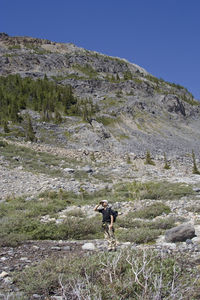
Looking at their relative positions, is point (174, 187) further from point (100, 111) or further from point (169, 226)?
point (100, 111)

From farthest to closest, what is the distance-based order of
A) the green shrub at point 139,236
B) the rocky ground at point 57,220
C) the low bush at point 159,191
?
1. the low bush at point 159,191
2. the green shrub at point 139,236
3. the rocky ground at point 57,220

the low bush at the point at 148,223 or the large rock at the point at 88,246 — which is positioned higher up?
the low bush at the point at 148,223

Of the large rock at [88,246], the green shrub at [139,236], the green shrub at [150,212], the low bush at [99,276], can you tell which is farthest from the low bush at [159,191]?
the low bush at [99,276]

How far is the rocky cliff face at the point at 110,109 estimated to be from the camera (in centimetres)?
→ 3822

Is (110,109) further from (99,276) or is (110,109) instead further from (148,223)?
(99,276)

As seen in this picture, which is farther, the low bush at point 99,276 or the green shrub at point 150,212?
the green shrub at point 150,212

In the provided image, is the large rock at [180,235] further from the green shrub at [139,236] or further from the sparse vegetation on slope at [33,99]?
the sparse vegetation on slope at [33,99]

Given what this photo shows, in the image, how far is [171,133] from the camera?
47625 millimetres

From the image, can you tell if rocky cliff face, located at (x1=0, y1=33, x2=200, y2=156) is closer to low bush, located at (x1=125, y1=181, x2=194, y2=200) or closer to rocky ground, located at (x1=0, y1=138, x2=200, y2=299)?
rocky ground, located at (x1=0, y1=138, x2=200, y2=299)

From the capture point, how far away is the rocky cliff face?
125 ft

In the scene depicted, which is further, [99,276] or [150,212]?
[150,212]

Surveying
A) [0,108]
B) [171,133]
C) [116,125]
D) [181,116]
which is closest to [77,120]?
[116,125]

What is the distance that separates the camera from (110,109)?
53625 millimetres

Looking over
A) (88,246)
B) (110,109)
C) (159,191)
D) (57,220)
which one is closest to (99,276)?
(88,246)
